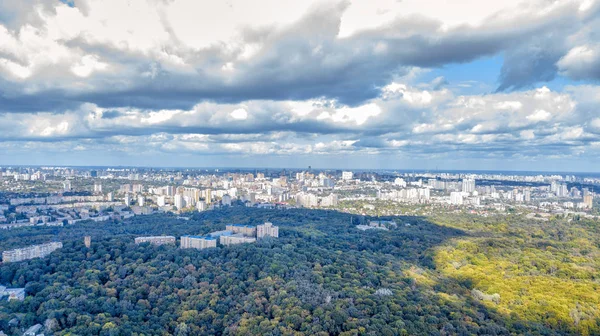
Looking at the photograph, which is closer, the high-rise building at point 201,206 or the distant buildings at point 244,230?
the distant buildings at point 244,230

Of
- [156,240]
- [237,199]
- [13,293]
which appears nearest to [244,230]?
[156,240]

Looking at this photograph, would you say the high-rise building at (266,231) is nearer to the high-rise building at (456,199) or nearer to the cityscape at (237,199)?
the cityscape at (237,199)

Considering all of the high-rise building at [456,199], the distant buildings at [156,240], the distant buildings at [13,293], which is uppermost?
the distant buildings at [156,240]

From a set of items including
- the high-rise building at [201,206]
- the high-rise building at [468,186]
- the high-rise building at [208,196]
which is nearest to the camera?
the high-rise building at [201,206]

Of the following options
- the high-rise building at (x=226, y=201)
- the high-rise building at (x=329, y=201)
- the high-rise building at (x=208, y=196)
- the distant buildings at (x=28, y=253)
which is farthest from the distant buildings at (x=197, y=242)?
the high-rise building at (x=329, y=201)

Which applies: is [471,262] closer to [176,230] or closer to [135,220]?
[176,230]

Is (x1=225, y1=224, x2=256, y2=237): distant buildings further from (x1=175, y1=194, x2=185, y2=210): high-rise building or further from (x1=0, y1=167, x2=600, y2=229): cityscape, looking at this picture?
(x1=175, y1=194, x2=185, y2=210): high-rise building
